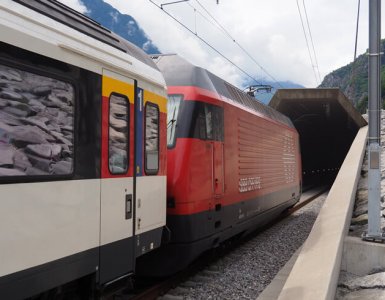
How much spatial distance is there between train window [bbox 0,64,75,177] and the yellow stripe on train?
549mm

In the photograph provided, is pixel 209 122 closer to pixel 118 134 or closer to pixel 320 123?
pixel 118 134

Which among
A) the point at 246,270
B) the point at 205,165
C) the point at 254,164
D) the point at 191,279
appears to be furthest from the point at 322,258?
the point at 254,164

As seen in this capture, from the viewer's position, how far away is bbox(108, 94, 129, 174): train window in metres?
4.89

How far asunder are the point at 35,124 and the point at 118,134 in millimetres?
1270

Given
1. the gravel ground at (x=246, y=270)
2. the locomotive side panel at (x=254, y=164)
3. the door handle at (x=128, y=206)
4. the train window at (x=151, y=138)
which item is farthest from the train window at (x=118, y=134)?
the locomotive side panel at (x=254, y=164)

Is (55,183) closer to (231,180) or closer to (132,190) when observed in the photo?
(132,190)

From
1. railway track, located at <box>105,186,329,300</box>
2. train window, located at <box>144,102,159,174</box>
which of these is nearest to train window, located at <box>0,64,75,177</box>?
train window, located at <box>144,102,159,174</box>

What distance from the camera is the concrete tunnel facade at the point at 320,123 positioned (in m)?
30.2

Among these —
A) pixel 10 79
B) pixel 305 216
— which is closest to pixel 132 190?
pixel 10 79

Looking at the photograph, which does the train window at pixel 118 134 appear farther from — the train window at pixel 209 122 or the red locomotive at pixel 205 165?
the train window at pixel 209 122

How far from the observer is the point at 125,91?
521 cm

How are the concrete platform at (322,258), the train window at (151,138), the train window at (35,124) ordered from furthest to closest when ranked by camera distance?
the train window at (151,138) < the concrete platform at (322,258) < the train window at (35,124)

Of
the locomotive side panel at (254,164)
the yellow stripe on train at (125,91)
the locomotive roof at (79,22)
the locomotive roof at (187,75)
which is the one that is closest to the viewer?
the locomotive roof at (79,22)

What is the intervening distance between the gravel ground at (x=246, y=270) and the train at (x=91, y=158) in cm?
57
